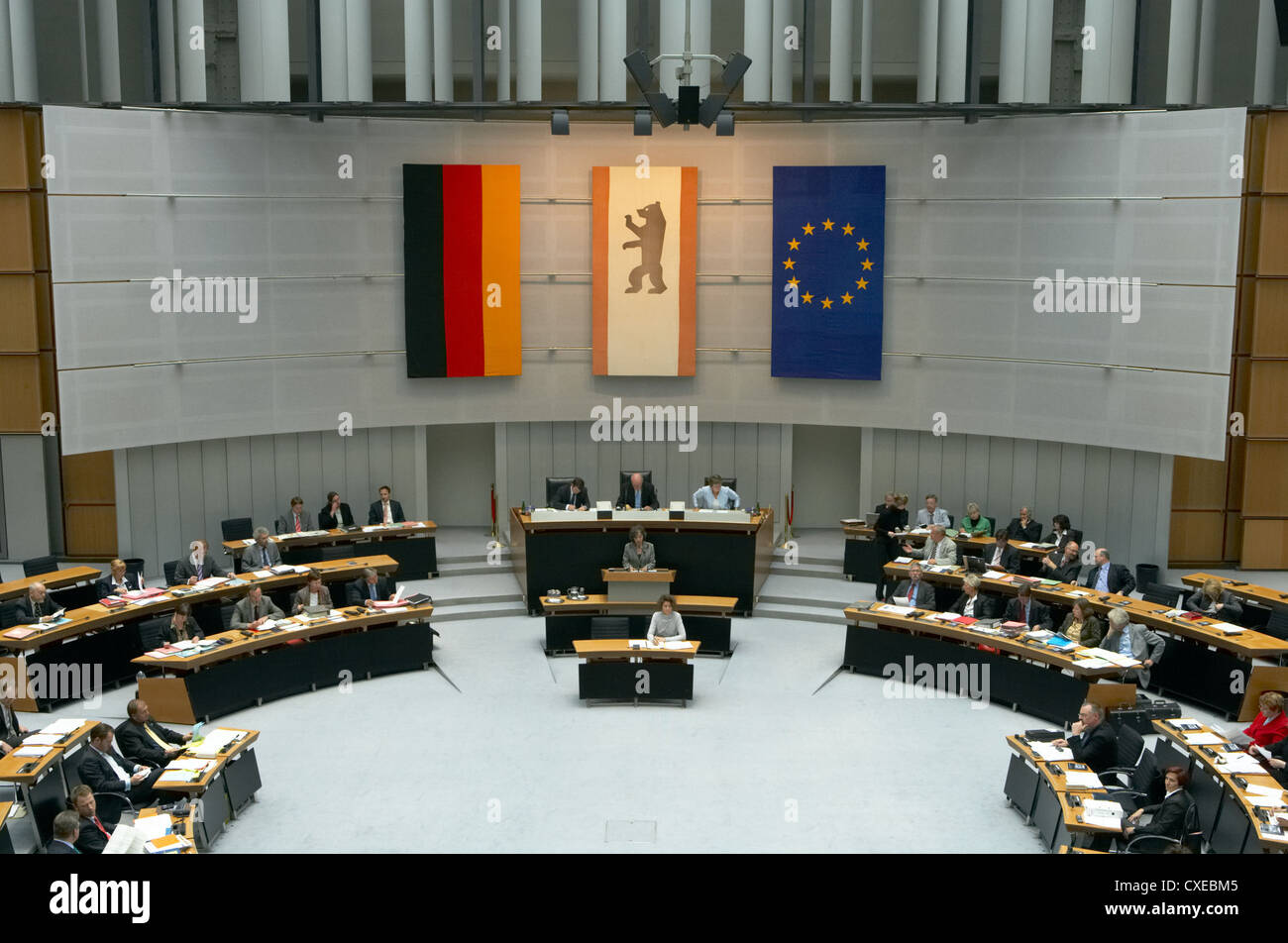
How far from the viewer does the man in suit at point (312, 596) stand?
1307 cm

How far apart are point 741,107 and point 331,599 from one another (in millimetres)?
8108

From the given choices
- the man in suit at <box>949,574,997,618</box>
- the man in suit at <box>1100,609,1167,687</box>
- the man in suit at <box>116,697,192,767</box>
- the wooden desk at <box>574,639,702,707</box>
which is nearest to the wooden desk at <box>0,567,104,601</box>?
the man in suit at <box>116,697,192,767</box>

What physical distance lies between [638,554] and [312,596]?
3829mm

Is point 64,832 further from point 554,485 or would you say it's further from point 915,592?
point 554,485

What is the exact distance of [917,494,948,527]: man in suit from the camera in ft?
52.2

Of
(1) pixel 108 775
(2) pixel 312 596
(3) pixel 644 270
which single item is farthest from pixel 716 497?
(1) pixel 108 775

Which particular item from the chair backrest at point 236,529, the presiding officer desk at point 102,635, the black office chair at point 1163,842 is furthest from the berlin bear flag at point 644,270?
the black office chair at point 1163,842

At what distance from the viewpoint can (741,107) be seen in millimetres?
15242

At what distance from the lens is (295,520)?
16281 mm

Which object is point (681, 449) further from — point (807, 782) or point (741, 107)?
point (807, 782)

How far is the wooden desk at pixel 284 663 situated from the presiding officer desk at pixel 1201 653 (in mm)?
7560

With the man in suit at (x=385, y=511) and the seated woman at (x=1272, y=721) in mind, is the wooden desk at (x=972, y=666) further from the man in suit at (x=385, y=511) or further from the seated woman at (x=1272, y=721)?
the man in suit at (x=385, y=511)

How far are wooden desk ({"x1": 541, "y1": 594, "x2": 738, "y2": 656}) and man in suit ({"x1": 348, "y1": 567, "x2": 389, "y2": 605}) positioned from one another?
1.91 meters

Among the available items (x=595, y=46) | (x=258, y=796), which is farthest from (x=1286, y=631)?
(x=595, y=46)
